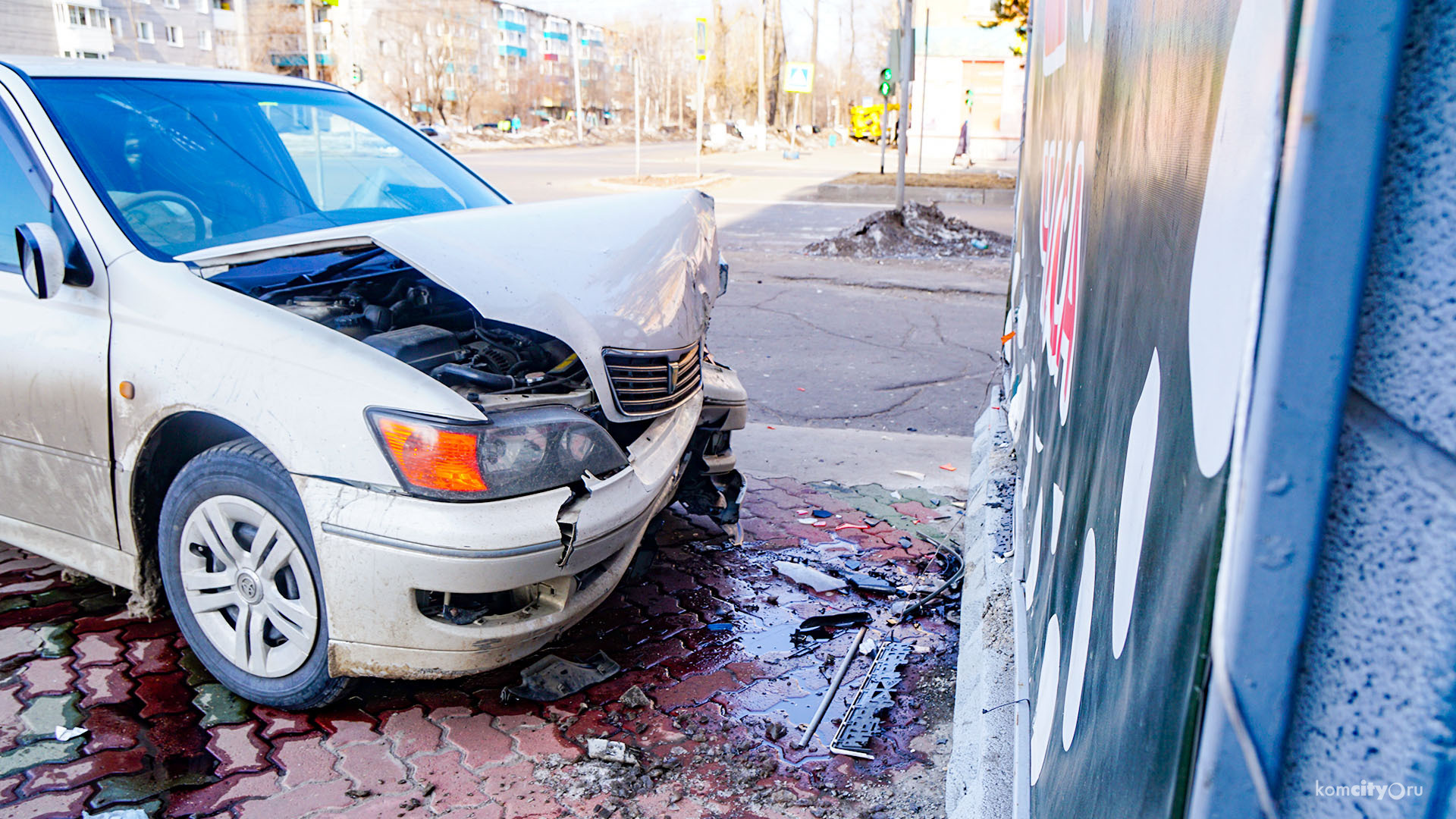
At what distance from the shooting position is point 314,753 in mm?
2832

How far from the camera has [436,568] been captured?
2.68 meters

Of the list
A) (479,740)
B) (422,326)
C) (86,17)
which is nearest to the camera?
(479,740)

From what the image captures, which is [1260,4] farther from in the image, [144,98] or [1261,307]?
[144,98]

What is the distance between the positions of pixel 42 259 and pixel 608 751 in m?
2.25

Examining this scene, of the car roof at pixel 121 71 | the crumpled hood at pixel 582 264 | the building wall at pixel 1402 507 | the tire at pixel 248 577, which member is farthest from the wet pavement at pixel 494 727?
the building wall at pixel 1402 507

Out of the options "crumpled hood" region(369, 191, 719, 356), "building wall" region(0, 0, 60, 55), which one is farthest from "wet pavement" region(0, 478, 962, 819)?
"building wall" region(0, 0, 60, 55)

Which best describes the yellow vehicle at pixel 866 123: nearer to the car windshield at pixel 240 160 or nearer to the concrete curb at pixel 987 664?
the car windshield at pixel 240 160

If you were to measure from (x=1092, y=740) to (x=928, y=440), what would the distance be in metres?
4.78

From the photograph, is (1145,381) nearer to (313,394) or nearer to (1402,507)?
(1402,507)

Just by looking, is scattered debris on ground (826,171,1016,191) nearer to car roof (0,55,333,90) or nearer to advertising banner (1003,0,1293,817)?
car roof (0,55,333,90)

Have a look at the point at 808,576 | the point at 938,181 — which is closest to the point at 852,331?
the point at 808,576

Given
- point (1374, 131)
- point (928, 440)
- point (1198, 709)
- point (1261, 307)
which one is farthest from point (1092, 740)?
point (928, 440)

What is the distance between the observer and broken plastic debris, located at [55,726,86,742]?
2850 millimetres

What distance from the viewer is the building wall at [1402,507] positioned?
644 millimetres
